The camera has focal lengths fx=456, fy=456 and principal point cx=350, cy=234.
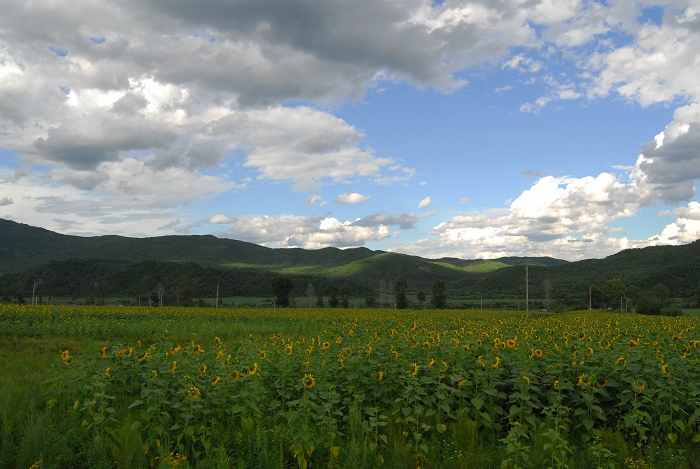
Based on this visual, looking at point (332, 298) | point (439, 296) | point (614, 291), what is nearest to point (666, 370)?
point (614, 291)

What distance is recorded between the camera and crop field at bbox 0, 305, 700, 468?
6.03 meters

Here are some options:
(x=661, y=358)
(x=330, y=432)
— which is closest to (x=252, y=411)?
(x=330, y=432)

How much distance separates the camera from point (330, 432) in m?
6.07

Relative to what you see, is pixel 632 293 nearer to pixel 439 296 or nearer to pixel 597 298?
pixel 597 298

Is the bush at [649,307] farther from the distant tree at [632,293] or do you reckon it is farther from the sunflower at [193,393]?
the sunflower at [193,393]

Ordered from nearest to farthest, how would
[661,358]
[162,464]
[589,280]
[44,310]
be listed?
[162,464] < [661,358] < [44,310] < [589,280]

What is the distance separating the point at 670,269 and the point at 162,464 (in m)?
121

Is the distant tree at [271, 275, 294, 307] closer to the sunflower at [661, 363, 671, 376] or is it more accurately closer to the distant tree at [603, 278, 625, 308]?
the distant tree at [603, 278, 625, 308]

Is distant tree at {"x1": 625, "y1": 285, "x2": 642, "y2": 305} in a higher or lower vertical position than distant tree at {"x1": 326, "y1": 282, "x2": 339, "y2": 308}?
higher

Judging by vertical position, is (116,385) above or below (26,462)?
above

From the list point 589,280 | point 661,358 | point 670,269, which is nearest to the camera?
point 661,358

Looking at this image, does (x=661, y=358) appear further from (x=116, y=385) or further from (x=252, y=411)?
(x=116, y=385)

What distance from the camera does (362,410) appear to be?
816 centimetres

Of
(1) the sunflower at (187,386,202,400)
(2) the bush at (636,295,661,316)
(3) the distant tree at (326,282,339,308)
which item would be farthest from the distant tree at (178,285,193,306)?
(1) the sunflower at (187,386,202,400)
